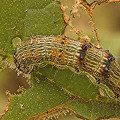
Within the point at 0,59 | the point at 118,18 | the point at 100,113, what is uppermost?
the point at 118,18

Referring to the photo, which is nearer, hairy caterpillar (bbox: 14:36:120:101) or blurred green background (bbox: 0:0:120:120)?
hairy caterpillar (bbox: 14:36:120:101)

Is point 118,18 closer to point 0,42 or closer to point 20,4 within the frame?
point 20,4

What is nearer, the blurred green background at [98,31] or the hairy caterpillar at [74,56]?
the hairy caterpillar at [74,56]

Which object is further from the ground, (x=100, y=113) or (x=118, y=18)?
(x=118, y=18)

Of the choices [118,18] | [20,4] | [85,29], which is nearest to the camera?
[20,4]

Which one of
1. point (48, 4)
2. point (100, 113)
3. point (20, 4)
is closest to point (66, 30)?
point (48, 4)

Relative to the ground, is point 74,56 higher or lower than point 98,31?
lower

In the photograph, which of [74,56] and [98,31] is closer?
[74,56]

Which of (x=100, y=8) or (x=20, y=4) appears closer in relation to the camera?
(x=20, y=4)
